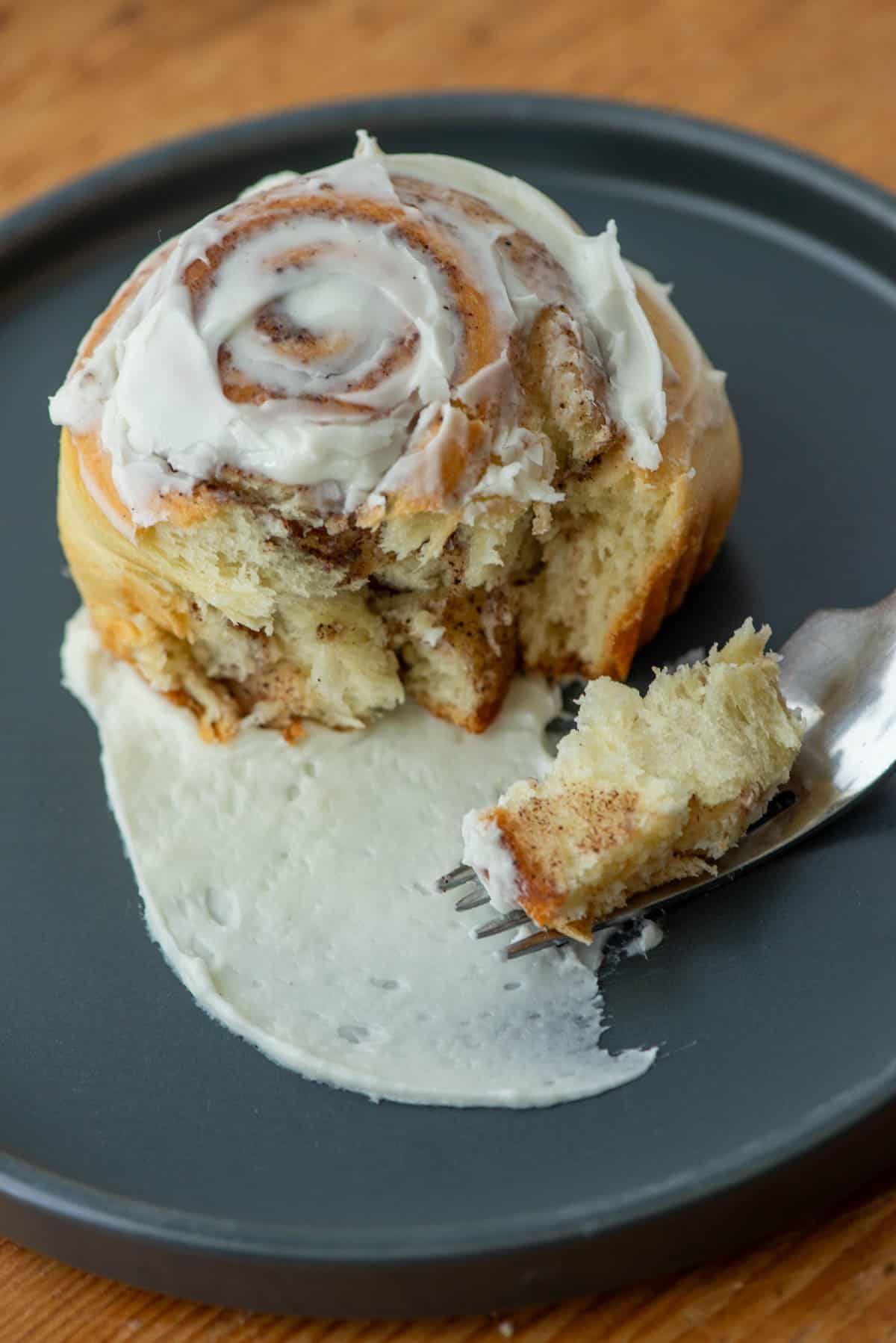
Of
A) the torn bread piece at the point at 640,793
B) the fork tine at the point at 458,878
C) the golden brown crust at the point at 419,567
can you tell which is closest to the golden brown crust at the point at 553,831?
the torn bread piece at the point at 640,793

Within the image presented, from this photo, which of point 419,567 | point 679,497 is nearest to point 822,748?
point 679,497

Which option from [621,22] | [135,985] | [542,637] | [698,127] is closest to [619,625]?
[542,637]

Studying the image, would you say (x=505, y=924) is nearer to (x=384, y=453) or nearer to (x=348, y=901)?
(x=348, y=901)

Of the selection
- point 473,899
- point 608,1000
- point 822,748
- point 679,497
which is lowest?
point 608,1000

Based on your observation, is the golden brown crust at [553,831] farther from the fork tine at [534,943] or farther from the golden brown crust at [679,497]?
the golden brown crust at [679,497]

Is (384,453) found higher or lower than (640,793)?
higher

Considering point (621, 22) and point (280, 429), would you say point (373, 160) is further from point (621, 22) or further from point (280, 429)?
point (621, 22)
